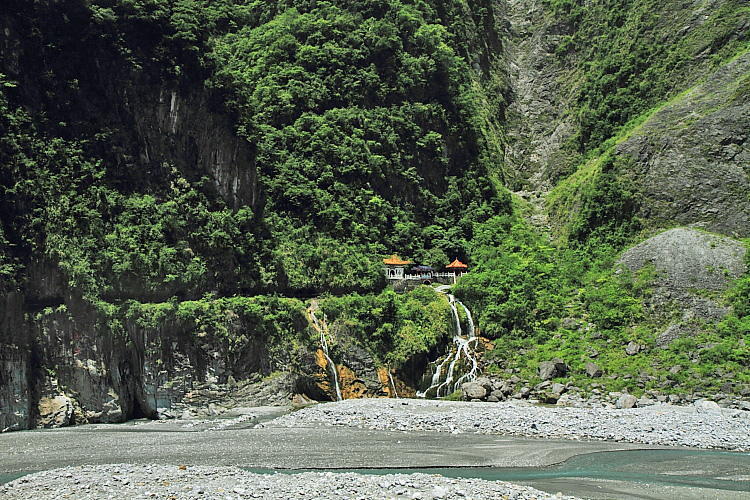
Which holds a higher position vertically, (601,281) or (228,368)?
(601,281)

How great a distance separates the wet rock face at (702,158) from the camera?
5717cm

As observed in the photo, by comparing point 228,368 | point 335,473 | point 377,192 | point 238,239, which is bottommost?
point 335,473

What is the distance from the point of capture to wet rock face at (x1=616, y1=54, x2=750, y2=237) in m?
57.2

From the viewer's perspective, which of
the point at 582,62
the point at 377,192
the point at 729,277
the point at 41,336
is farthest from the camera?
the point at 582,62

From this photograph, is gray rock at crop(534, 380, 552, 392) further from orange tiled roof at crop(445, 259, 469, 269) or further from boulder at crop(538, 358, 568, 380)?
orange tiled roof at crop(445, 259, 469, 269)

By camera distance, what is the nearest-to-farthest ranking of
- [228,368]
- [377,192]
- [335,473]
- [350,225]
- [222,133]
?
[335,473]
[228,368]
[222,133]
[350,225]
[377,192]

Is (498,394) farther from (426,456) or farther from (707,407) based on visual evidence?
(426,456)

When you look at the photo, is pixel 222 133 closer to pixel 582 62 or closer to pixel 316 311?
pixel 316 311

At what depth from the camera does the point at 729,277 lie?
4909 cm

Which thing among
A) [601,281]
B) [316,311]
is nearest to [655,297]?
[601,281]

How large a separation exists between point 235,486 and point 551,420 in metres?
17.6

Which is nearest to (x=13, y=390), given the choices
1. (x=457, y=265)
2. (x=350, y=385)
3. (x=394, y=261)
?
(x=350, y=385)

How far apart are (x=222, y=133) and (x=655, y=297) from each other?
104ft

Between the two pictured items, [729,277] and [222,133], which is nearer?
[729,277]
